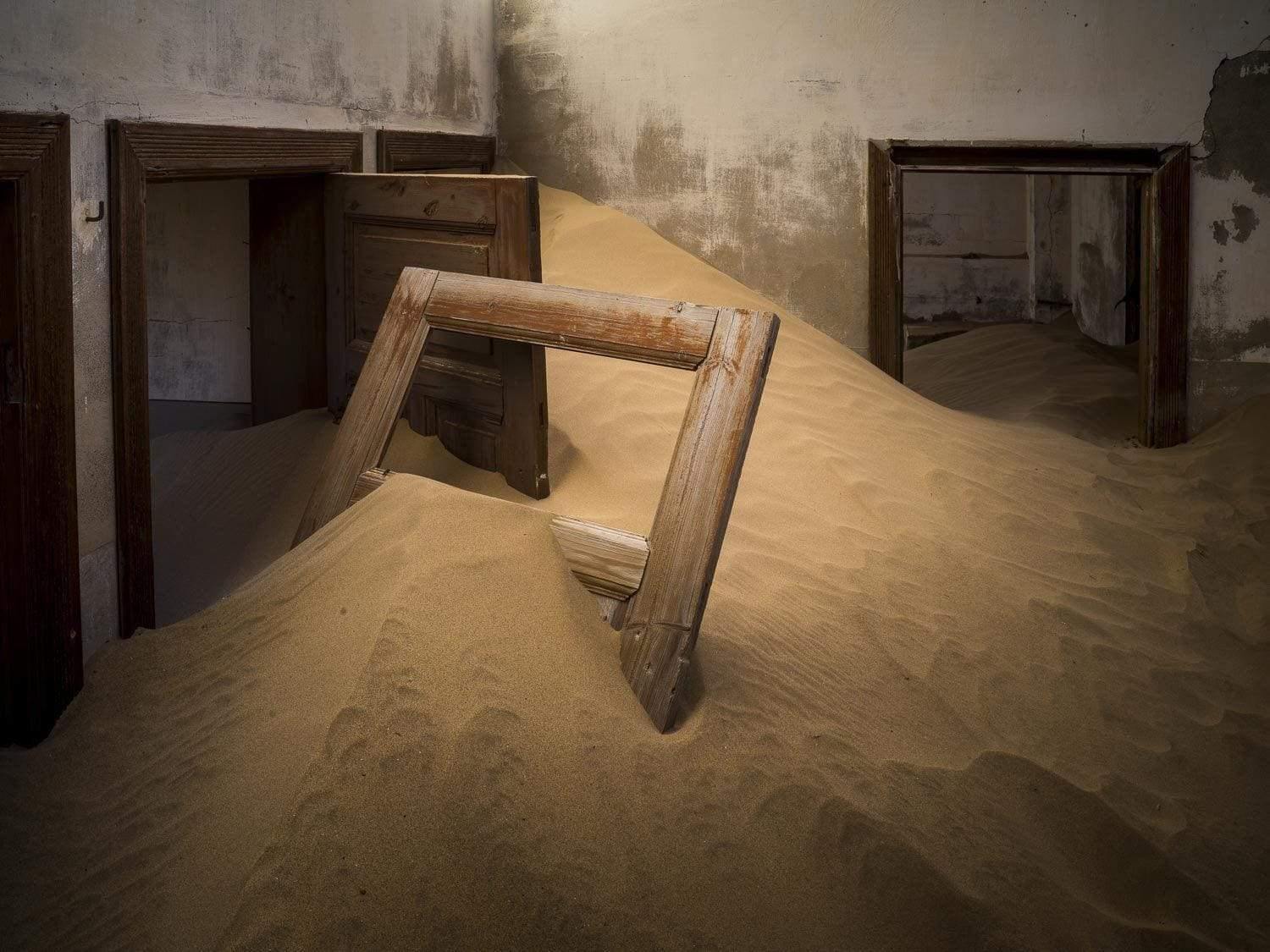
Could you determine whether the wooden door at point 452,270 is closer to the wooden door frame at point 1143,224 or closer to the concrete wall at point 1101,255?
the wooden door frame at point 1143,224

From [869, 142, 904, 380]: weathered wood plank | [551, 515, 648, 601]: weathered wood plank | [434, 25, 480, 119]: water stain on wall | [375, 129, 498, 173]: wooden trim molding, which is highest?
[434, 25, 480, 119]: water stain on wall

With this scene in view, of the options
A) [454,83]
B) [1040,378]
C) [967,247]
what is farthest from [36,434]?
[967,247]

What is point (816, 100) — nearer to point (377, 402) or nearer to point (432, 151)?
point (432, 151)

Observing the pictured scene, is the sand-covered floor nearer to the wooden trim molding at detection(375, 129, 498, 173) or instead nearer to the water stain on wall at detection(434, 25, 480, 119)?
the wooden trim molding at detection(375, 129, 498, 173)

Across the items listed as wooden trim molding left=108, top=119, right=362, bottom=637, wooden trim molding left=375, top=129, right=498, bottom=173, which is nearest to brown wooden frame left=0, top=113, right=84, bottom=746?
wooden trim molding left=108, top=119, right=362, bottom=637

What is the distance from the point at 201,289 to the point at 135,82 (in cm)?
297

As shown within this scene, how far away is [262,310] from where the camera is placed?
19.4ft

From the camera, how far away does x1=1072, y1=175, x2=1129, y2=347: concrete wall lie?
959 centimetres

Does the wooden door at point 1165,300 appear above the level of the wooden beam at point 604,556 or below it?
above

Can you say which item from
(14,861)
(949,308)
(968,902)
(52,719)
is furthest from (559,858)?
(949,308)

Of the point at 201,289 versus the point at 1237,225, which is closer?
the point at 1237,225

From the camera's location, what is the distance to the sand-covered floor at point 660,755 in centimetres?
249

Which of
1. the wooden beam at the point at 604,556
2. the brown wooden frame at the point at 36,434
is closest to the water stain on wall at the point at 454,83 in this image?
the brown wooden frame at the point at 36,434

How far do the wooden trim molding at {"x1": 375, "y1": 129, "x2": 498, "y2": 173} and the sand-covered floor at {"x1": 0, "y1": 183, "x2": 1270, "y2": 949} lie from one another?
6.09ft
